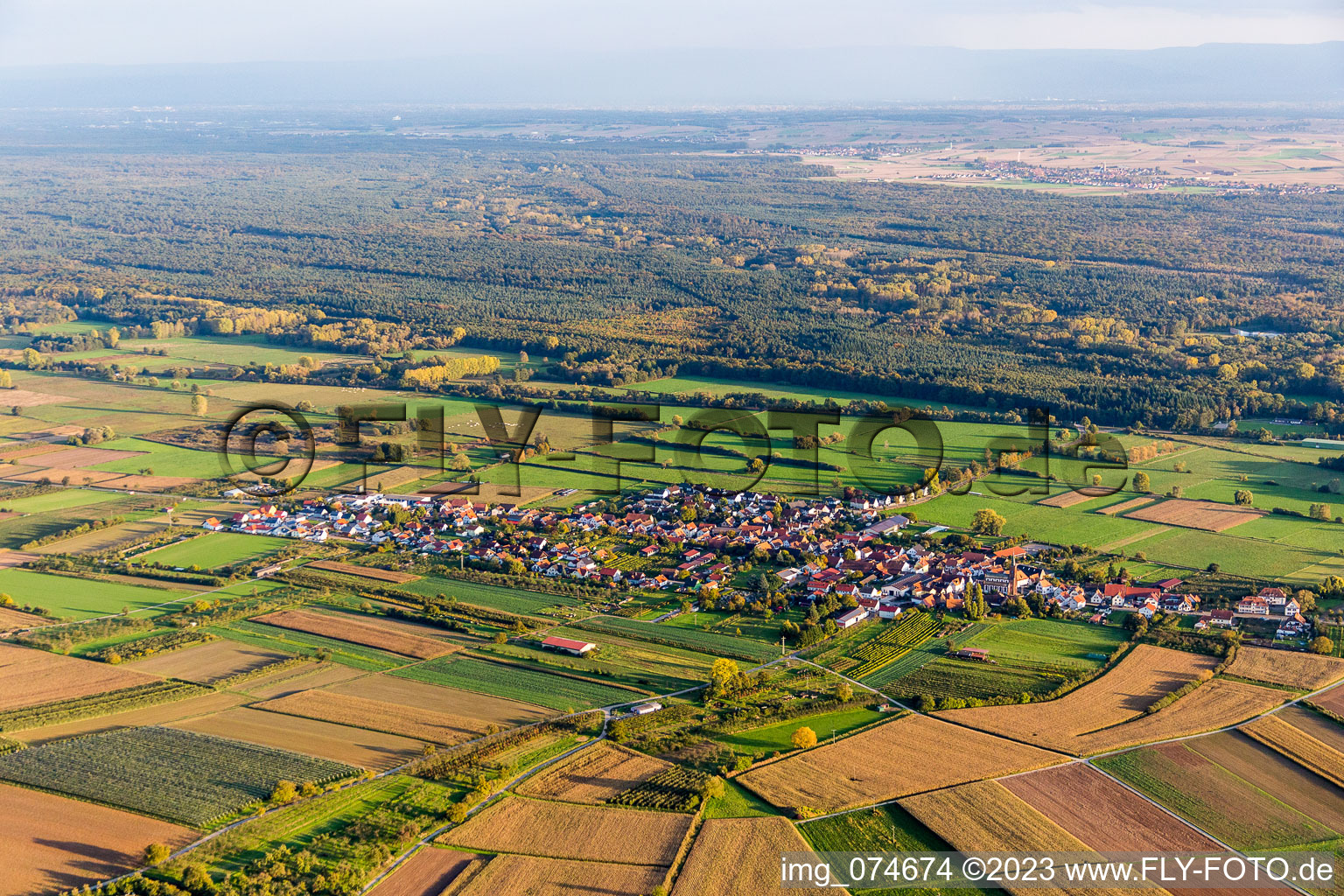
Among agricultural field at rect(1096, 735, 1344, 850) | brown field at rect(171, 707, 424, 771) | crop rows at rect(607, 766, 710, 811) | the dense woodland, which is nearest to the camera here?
agricultural field at rect(1096, 735, 1344, 850)

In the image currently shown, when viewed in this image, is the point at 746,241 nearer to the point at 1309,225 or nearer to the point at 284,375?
the point at 1309,225

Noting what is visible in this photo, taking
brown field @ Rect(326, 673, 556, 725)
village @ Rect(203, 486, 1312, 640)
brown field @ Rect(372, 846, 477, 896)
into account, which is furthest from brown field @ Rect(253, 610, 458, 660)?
brown field @ Rect(372, 846, 477, 896)

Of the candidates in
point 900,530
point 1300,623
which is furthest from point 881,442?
point 1300,623

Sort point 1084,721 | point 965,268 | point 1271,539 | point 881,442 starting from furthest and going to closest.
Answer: point 965,268
point 881,442
point 1271,539
point 1084,721

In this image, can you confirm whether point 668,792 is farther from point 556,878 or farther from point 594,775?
point 556,878

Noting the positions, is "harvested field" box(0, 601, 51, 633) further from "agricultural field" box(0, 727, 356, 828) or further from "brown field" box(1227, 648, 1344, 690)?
"brown field" box(1227, 648, 1344, 690)

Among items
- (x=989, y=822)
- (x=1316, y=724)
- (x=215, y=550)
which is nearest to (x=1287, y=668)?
(x=1316, y=724)

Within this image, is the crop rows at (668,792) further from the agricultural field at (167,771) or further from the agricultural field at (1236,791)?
the agricultural field at (1236,791)
